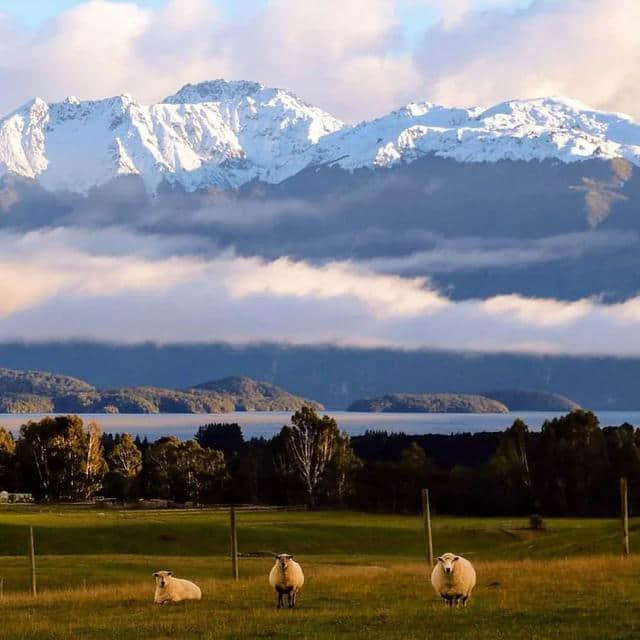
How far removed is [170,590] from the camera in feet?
116

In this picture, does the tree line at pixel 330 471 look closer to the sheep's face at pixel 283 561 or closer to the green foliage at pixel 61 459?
the green foliage at pixel 61 459

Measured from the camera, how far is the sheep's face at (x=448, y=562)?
31094mm

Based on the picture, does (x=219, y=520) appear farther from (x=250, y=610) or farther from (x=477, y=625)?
(x=477, y=625)

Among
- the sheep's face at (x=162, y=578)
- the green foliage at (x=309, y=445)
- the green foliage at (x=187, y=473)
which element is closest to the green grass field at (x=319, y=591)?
the sheep's face at (x=162, y=578)

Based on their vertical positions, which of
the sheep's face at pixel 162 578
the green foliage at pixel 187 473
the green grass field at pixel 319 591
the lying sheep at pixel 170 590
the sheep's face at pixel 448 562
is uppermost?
the green foliage at pixel 187 473

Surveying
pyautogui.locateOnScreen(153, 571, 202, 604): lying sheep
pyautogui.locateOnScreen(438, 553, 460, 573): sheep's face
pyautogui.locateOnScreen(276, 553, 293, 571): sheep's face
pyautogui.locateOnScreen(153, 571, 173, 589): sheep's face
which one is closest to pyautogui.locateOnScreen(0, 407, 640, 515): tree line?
pyautogui.locateOnScreen(153, 571, 202, 604): lying sheep

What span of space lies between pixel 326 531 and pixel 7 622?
52.8m

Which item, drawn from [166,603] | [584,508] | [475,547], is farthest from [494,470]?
[166,603]

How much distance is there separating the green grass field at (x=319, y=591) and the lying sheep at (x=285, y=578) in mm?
708

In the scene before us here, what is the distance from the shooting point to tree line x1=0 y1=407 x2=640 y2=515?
414 ft

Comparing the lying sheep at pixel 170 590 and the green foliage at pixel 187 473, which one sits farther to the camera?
the green foliage at pixel 187 473

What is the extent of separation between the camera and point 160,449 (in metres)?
148

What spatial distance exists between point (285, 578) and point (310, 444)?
114534mm

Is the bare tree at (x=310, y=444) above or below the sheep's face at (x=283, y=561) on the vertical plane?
above
